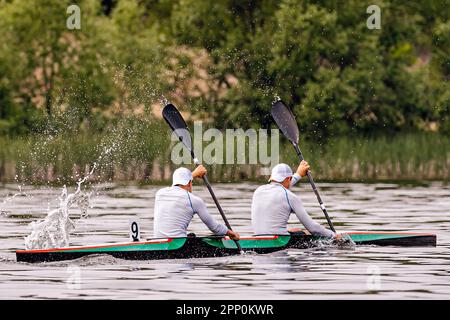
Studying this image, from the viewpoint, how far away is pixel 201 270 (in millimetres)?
22109

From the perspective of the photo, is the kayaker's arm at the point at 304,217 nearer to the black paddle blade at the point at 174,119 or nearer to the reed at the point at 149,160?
the black paddle blade at the point at 174,119

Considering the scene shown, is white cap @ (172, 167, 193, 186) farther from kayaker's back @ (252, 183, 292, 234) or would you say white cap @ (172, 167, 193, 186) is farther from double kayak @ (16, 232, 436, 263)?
kayaker's back @ (252, 183, 292, 234)

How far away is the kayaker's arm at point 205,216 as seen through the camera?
23.2m

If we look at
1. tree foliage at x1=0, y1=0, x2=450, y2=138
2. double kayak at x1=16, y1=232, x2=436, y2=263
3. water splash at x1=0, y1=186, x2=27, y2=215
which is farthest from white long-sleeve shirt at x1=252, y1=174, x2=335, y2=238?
tree foliage at x1=0, y1=0, x2=450, y2=138

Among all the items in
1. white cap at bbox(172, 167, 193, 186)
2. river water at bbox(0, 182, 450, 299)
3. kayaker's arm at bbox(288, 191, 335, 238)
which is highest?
white cap at bbox(172, 167, 193, 186)

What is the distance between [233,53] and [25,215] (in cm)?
2684

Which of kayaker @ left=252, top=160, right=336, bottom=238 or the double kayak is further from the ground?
kayaker @ left=252, top=160, right=336, bottom=238

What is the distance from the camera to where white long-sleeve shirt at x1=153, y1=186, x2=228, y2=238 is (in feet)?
75.9

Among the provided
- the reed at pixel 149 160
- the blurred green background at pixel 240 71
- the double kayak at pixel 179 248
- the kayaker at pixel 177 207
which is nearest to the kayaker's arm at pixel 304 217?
the double kayak at pixel 179 248

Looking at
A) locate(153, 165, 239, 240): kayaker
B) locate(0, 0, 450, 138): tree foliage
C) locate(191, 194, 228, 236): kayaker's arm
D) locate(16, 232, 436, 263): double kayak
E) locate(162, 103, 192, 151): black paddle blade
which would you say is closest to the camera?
locate(16, 232, 436, 263): double kayak

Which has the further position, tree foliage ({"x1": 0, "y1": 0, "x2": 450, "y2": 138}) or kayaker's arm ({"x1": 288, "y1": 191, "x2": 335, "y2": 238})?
tree foliage ({"x1": 0, "y1": 0, "x2": 450, "y2": 138})

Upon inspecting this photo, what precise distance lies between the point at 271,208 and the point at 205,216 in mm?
1445

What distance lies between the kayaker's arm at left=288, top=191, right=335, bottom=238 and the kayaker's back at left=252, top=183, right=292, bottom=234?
93mm
